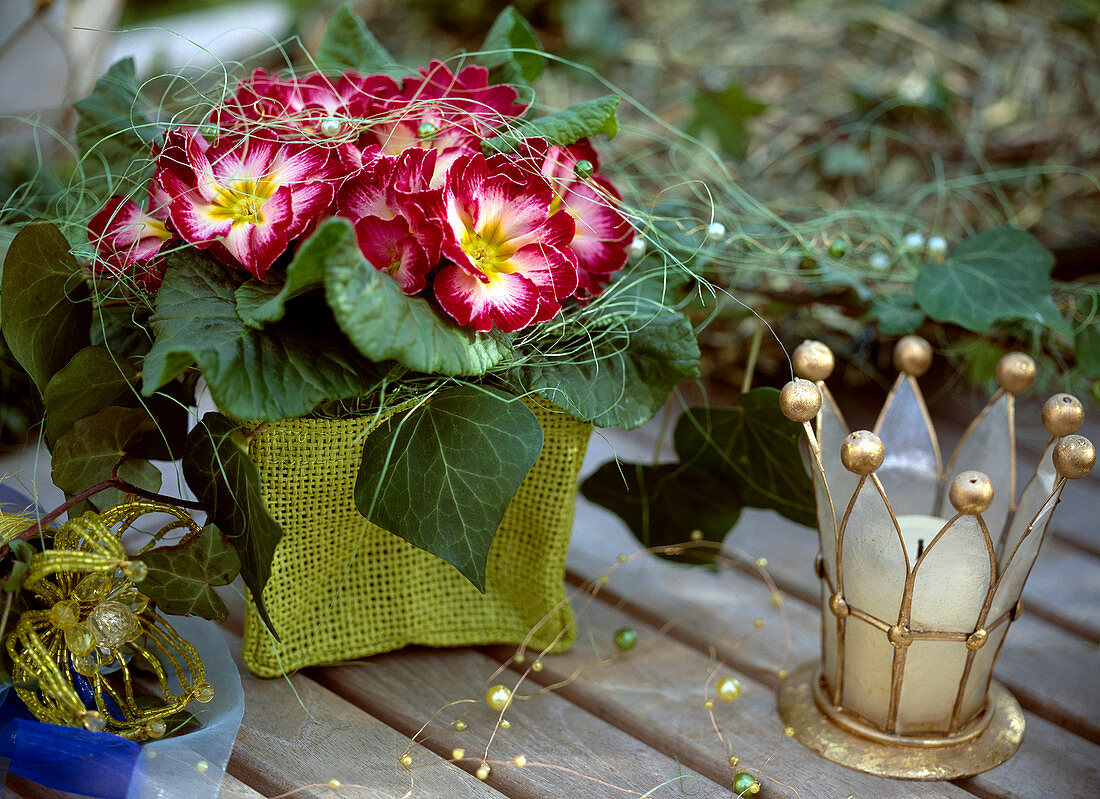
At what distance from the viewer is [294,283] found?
0.38 meters

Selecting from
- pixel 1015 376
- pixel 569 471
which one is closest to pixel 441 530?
pixel 569 471

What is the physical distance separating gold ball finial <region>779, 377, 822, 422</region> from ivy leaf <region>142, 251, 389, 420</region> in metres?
0.20

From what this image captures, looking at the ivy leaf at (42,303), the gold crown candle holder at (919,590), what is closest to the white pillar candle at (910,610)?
the gold crown candle holder at (919,590)

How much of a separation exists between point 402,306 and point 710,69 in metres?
0.83

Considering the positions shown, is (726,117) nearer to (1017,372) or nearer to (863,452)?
(1017,372)

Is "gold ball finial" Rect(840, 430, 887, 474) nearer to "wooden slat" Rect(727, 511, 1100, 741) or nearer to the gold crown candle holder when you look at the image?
the gold crown candle holder

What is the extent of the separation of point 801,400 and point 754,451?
13 centimetres

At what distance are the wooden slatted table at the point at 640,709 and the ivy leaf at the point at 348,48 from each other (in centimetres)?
28

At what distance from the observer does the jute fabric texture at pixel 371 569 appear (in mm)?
489

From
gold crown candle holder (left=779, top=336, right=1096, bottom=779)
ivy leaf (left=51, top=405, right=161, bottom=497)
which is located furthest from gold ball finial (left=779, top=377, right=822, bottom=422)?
ivy leaf (left=51, top=405, right=161, bottom=497)

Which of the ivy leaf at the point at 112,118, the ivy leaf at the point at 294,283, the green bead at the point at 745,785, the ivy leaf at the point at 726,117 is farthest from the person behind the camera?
the ivy leaf at the point at 726,117

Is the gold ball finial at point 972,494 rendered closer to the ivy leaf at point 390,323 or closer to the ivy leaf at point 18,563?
the ivy leaf at point 390,323

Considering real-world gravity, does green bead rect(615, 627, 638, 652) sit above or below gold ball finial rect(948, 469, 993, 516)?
below

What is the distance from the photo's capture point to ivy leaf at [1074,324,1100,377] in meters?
0.61
